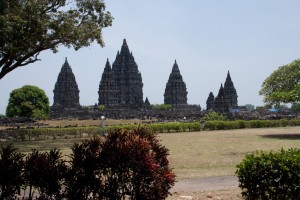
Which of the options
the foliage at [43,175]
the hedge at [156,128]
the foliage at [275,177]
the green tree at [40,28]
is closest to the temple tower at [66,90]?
the hedge at [156,128]

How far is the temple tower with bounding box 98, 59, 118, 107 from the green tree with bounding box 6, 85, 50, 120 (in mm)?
18507

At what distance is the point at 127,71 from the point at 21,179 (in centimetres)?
9412

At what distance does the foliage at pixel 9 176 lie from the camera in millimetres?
6004

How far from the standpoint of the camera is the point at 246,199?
8062mm

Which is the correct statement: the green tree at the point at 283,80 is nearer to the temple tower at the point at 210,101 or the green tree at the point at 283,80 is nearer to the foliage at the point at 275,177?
the foliage at the point at 275,177

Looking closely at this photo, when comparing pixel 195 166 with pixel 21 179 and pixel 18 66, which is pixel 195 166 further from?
pixel 18 66

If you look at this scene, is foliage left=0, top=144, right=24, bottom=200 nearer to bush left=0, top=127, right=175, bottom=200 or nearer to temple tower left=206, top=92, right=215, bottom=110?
bush left=0, top=127, right=175, bottom=200

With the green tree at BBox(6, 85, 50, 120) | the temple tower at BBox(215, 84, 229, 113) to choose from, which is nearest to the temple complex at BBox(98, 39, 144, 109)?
the green tree at BBox(6, 85, 50, 120)

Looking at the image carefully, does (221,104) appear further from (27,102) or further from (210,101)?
(27,102)

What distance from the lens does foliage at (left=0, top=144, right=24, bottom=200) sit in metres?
6.00

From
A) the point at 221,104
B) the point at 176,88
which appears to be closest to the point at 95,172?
the point at 221,104

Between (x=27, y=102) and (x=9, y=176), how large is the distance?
70808mm

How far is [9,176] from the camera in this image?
6.03 meters

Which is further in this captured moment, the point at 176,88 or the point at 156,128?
the point at 176,88
